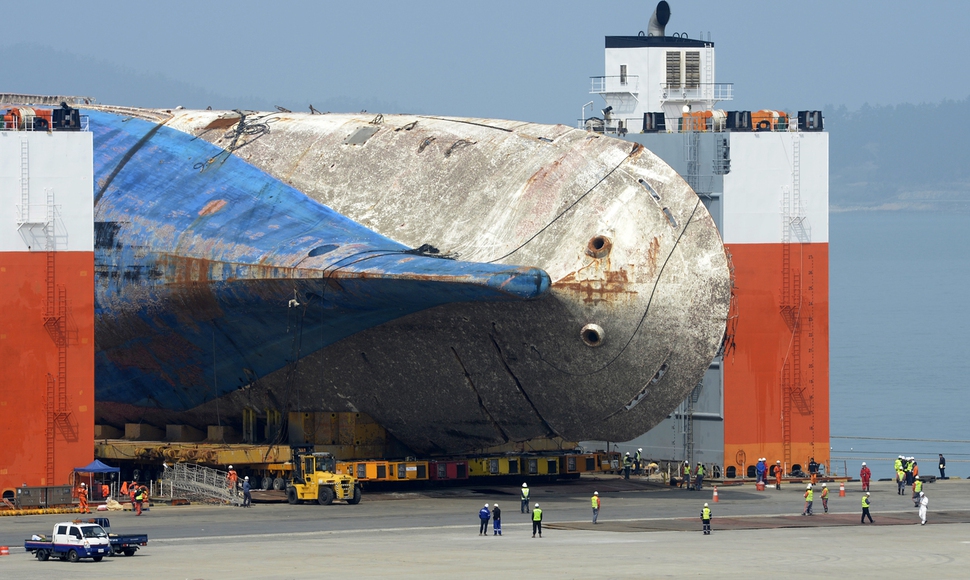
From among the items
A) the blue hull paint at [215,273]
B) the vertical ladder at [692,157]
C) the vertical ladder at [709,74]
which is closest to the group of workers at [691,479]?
→ the vertical ladder at [692,157]

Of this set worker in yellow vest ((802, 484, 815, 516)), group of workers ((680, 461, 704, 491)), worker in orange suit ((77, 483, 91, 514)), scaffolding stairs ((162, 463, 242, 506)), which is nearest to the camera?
worker in yellow vest ((802, 484, 815, 516))

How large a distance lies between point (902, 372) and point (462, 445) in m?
128

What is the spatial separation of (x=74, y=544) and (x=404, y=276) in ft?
46.1

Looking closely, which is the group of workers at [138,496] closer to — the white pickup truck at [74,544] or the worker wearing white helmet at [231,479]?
the worker wearing white helmet at [231,479]

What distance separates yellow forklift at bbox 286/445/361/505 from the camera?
5259 centimetres

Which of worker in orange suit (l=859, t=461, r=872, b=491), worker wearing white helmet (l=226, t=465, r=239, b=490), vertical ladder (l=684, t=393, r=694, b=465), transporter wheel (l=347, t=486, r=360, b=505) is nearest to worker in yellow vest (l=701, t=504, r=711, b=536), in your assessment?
transporter wheel (l=347, t=486, r=360, b=505)

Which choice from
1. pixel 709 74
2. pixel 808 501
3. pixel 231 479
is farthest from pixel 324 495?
pixel 709 74

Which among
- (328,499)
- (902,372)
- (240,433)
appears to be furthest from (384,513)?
(902,372)

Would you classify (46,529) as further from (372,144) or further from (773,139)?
(773,139)

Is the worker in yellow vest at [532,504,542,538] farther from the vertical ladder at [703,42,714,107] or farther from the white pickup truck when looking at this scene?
the vertical ladder at [703,42,714,107]

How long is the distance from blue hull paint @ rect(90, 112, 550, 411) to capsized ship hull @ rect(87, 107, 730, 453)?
9 centimetres

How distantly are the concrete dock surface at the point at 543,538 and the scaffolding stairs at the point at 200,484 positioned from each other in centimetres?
109

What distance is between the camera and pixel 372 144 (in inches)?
2335

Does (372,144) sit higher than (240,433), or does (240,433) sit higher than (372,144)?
(372,144)
